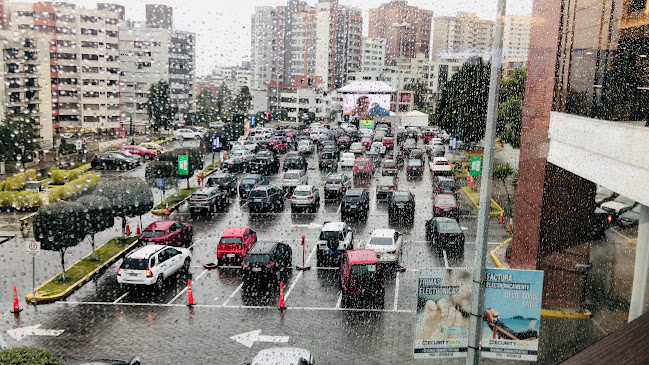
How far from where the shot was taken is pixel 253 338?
9906 mm

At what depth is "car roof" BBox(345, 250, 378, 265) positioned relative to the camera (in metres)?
11.5

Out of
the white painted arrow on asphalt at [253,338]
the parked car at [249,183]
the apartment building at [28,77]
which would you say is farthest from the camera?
the apartment building at [28,77]

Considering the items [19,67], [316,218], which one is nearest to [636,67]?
[316,218]

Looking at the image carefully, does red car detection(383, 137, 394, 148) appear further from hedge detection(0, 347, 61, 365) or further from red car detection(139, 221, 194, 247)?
hedge detection(0, 347, 61, 365)

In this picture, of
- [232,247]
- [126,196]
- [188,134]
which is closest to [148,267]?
[232,247]

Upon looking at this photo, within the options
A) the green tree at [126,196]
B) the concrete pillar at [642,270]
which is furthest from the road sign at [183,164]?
the concrete pillar at [642,270]

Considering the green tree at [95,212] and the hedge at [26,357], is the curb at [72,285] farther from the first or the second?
the hedge at [26,357]

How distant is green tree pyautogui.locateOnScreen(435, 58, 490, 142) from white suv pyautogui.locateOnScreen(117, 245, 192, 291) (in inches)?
900

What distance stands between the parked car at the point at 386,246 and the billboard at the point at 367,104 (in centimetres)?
4008

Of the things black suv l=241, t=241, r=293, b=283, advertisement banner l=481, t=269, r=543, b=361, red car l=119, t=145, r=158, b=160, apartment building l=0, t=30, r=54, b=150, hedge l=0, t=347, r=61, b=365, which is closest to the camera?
advertisement banner l=481, t=269, r=543, b=361

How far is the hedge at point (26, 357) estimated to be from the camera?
6422 mm

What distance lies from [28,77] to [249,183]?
2480 cm

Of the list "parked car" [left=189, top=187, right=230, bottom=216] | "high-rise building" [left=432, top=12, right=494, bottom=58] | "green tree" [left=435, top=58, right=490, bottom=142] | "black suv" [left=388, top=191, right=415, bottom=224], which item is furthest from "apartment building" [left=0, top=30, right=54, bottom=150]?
"high-rise building" [left=432, top=12, right=494, bottom=58]

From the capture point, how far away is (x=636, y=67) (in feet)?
31.0
